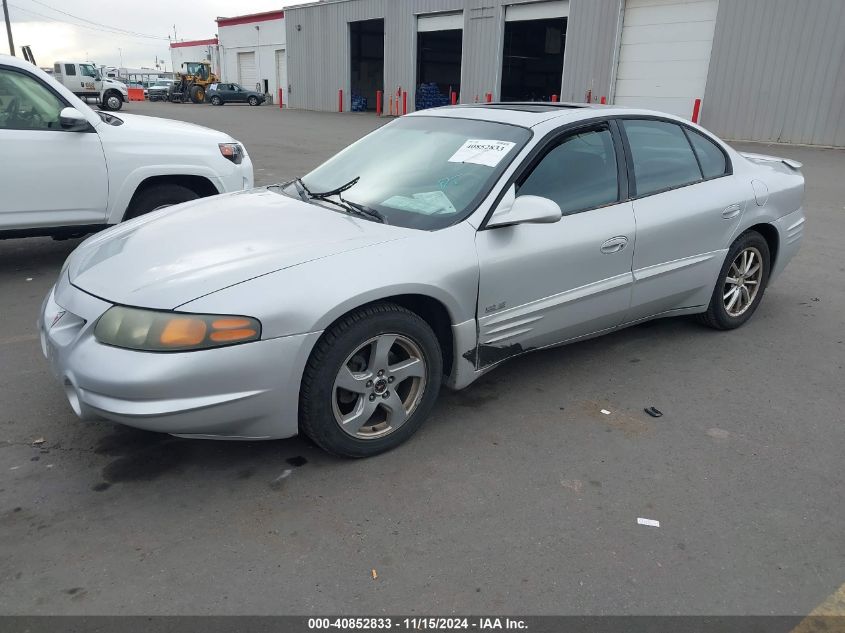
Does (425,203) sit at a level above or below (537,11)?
below

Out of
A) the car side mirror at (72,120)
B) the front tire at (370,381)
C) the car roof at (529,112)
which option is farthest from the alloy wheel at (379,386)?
the car side mirror at (72,120)

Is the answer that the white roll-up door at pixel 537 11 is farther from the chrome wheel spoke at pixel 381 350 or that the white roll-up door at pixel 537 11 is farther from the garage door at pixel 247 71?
the garage door at pixel 247 71

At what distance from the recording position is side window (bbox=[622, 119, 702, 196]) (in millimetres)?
3906

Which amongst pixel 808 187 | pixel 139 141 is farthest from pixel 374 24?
pixel 139 141

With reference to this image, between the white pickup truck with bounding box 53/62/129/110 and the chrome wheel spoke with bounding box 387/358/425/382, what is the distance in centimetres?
3643

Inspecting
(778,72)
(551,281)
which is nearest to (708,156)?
(551,281)

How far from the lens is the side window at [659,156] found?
3.91 m

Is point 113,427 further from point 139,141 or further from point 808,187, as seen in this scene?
point 808,187

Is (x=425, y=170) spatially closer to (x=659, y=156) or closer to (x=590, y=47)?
(x=659, y=156)

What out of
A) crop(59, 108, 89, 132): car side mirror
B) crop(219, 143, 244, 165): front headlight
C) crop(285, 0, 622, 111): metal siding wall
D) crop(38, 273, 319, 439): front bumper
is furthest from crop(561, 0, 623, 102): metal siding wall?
crop(38, 273, 319, 439): front bumper

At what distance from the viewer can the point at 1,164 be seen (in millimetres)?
5074

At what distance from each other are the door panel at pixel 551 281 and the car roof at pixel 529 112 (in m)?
0.57

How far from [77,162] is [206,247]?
10.5 feet

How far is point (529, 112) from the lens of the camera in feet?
12.3
